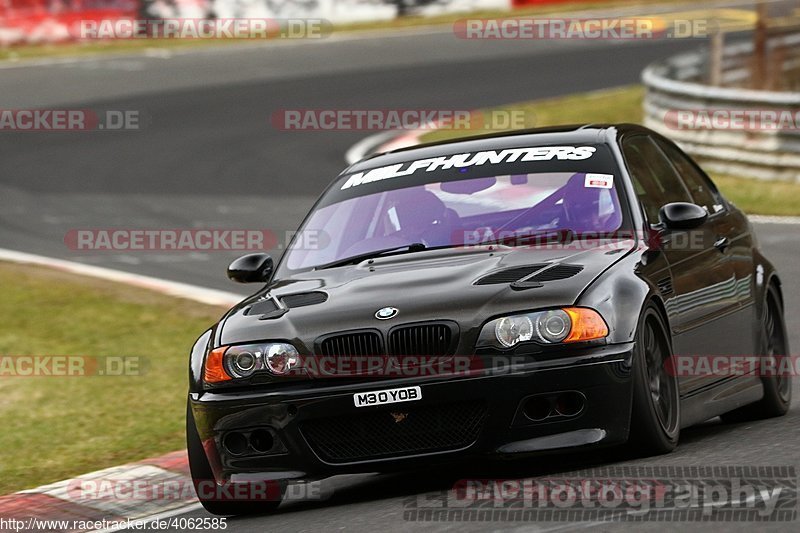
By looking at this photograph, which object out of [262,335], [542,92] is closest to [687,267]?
[262,335]

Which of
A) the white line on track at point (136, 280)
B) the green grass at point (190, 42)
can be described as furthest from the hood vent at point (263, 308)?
the green grass at point (190, 42)

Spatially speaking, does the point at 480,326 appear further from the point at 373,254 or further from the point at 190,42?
the point at 190,42

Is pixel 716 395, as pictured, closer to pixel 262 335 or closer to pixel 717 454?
pixel 717 454

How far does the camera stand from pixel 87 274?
52.1 feet

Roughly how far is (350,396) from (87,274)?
32.0 ft

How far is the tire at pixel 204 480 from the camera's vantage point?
7008 mm

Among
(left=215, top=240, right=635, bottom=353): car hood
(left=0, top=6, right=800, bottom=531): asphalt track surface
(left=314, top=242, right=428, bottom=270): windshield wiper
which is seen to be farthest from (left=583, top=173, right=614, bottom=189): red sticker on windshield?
(left=0, top=6, right=800, bottom=531): asphalt track surface

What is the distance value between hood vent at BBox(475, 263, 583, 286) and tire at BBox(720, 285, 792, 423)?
1917 mm

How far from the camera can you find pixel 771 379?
8.38 m

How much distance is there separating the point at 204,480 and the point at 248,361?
2.00 ft

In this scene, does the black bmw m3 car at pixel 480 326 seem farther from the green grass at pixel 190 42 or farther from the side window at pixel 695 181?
the green grass at pixel 190 42

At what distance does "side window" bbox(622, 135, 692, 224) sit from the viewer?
7.84 m

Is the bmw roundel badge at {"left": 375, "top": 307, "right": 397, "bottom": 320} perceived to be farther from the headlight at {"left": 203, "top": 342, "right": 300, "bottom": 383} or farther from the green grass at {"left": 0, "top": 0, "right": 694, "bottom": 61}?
the green grass at {"left": 0, "top": 0, "right": 694, "bottom": 61}

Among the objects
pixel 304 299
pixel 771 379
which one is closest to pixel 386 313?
pixel 304 299
